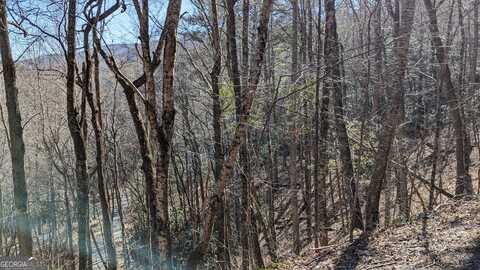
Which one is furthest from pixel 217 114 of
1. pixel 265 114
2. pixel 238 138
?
pixel 238 138

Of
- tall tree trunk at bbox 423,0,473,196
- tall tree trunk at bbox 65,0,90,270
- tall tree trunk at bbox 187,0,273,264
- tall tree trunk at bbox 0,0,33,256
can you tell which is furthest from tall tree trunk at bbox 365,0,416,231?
tall tree trunk at bbox 0,0,33,256

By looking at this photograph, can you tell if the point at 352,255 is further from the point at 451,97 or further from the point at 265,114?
the point at 451,97

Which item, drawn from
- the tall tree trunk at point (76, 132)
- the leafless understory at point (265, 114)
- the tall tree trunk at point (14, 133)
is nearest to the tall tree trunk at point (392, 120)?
the leafless understory at point (265, 114)

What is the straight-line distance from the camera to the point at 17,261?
4.09 meters

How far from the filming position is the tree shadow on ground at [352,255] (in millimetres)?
4928

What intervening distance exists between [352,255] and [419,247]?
2.74ft

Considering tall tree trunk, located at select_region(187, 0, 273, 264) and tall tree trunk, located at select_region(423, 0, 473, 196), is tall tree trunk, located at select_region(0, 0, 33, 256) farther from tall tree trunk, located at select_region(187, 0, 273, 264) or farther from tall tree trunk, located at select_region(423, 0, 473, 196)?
tall tree trunk, located at select_region(423, 0, 473, 196)

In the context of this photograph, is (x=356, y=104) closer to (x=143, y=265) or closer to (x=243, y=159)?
(x=243, y=159)

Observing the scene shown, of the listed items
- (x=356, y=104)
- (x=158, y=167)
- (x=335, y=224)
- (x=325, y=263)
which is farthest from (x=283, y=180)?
(x=158, y=167)

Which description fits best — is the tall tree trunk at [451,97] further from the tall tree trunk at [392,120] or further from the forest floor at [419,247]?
the forest floor at [419,247]

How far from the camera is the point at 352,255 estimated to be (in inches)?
205

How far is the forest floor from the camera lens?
431 centimetres

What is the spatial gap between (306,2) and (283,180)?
9.76 metres

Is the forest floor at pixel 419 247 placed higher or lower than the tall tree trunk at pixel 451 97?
lower
